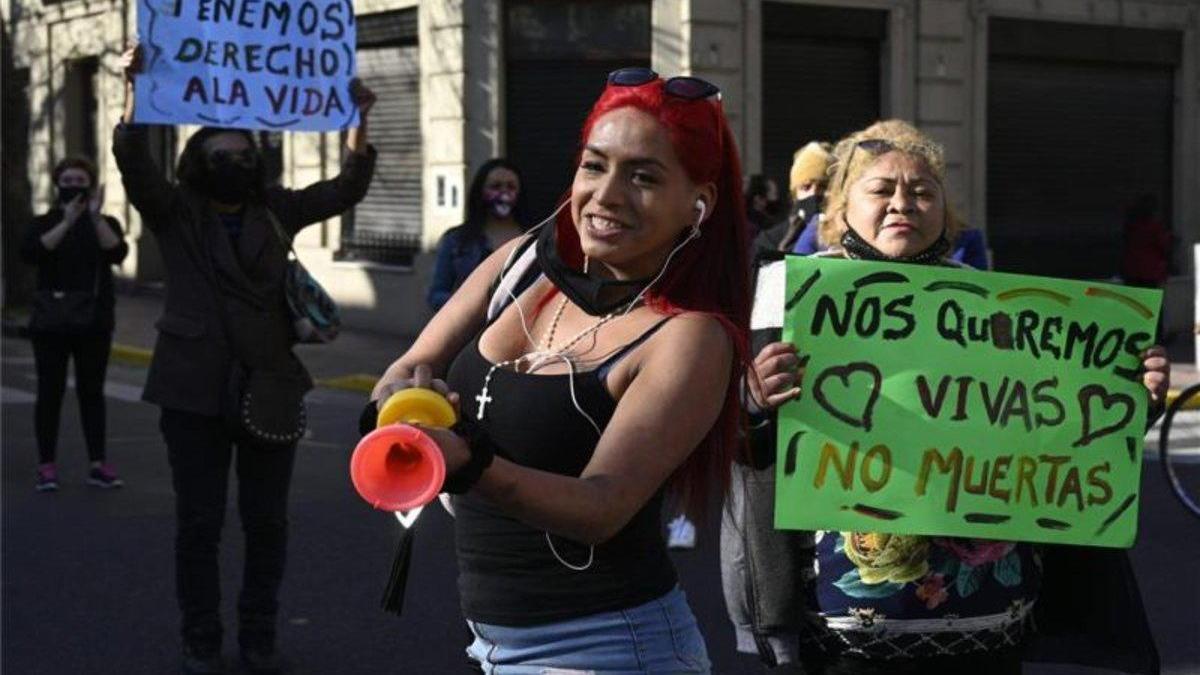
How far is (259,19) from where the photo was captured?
7969 mm

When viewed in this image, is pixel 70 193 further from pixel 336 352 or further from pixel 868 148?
pixel 336 352

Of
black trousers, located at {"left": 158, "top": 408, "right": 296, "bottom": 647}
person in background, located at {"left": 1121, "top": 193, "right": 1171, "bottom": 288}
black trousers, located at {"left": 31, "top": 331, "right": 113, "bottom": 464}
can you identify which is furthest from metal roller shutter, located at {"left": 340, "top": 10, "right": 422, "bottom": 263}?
black trousers, located at {"left": 158, "top": 408, "right": 296, "bottom": 647}

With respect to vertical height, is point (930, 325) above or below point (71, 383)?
above

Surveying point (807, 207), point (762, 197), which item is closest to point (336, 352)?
point (762, 197)

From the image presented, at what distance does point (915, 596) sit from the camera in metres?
3.53

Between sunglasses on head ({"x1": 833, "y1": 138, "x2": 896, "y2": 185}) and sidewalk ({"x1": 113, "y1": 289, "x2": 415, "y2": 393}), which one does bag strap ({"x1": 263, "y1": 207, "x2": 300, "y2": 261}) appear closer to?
sunglasses on head ({"x1": 833, "y1": 138, "x2": 896, "y2": 185})

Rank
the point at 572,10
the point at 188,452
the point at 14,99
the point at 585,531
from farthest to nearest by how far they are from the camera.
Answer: the point at 14,99
the point at 572,10
the point at 188,452
the point at 585,531

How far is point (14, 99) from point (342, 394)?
847 cm

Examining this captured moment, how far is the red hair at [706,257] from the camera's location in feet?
9.20

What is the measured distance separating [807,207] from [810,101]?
11970 millimetres

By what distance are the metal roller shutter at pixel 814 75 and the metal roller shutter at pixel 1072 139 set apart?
178cm

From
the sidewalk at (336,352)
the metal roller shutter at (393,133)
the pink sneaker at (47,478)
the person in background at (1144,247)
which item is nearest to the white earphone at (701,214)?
the pink sneaker at (47,478)

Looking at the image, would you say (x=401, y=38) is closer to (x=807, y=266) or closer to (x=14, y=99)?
(x=14, y=99)

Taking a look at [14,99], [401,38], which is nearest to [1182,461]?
[401,38]
